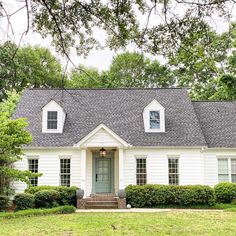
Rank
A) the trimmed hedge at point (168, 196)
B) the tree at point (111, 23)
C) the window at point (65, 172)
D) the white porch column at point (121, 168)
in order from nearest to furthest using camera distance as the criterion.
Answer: the tree at point (111, 23), the trimmed hedge at point (168, 196), the white porch column at point (121, 168), the window at point (65, 172)

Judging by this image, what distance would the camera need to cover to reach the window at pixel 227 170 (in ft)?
71.7

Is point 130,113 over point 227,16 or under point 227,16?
over

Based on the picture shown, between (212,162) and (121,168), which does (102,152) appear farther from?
(212,162)

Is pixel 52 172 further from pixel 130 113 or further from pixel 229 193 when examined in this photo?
pixel 229 193

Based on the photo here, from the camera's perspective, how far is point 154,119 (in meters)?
22.8

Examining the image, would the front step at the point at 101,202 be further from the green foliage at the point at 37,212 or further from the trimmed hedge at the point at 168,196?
the green foliage at the point at 37,212

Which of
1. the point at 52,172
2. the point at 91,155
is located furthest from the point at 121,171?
the point at 52,172

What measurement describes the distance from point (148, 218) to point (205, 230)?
3.11 meters

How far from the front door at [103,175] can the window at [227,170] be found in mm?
6257

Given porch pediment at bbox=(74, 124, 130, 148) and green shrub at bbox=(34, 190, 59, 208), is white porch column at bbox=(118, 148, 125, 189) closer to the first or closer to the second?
porch pediment at bbox=(74, 124, 130, 148)

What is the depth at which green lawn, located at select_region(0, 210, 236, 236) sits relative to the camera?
443 inches

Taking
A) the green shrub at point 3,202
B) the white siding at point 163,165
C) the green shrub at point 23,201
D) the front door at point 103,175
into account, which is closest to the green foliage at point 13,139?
the green shrub at point 23,201

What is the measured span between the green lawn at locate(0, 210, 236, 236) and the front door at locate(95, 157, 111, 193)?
655cm

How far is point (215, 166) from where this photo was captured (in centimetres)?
2198
